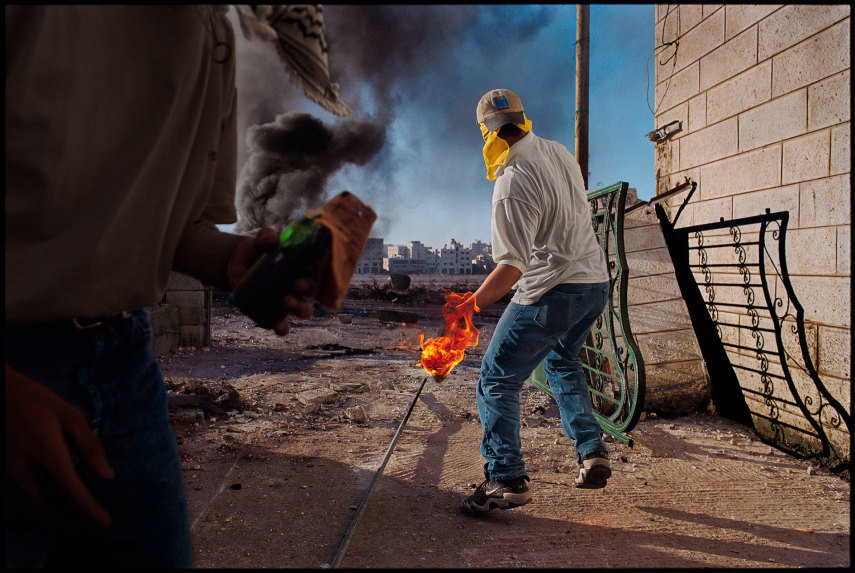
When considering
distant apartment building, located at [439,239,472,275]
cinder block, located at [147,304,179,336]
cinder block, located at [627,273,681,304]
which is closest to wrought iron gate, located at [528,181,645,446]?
cinder block, located at [627,273,681,304]

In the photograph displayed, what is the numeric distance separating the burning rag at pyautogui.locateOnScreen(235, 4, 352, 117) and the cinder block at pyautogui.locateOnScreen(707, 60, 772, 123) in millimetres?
4184

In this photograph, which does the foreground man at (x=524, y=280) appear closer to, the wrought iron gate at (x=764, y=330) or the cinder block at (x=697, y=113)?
the wrought iron gate at (x=764, y=330)

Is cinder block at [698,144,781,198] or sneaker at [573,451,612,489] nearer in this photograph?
sneaker at [573,451,612,489]

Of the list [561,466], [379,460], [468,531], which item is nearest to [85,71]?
[468,531]

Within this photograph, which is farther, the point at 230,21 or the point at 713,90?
the point at 713,90

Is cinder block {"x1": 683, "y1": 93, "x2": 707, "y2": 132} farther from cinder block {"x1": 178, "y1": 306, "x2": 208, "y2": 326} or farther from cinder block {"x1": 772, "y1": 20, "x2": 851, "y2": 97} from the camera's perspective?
cinder block {"x1": 178, "y1": 306, "x2": 208, "y2": 326}

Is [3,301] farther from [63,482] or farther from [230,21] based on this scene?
[230,21]

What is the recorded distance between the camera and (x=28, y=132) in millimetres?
817

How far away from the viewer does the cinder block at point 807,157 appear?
350 cm

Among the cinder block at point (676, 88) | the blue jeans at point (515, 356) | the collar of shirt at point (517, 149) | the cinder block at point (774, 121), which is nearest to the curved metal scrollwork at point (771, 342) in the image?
the cinder block at point (774, 121)

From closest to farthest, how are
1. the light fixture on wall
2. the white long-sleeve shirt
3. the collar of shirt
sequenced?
the white long-sleeve shirt, the collar of shirt, the light fixture on wall

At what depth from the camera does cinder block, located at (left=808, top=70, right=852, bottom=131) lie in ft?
10.9

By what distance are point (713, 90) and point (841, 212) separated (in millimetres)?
1857

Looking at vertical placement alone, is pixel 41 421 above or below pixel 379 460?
above
